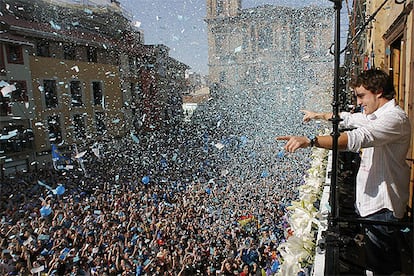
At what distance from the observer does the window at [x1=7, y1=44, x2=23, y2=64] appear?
14203 millimetres

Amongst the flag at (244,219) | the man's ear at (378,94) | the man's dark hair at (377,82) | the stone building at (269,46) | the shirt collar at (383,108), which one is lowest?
the flag at (244,219)

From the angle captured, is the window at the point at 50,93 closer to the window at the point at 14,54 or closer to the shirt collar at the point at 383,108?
the window at the point at 14,54

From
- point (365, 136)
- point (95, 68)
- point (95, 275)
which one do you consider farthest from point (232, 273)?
point (95, 68)

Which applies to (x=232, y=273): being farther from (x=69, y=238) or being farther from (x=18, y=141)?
(x=18, y=141)

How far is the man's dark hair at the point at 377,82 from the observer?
1.49 metres

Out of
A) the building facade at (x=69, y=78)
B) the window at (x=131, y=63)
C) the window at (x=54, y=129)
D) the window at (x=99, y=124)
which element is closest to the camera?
the building facade at (x=69, y=78)

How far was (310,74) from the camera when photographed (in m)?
43.0

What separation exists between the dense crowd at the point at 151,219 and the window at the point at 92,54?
9403mm

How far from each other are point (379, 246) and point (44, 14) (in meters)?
20.4

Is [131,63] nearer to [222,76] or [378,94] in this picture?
[222,76]

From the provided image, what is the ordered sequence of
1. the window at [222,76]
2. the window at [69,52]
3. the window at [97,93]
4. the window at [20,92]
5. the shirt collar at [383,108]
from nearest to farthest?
the shirt collar at [383,108] < the window at [20,92] < the window at [69,52] < the window at [97,93] < the window at [222,76]

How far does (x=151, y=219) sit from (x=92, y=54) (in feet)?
51.6

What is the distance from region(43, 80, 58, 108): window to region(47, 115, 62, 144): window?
613 mm

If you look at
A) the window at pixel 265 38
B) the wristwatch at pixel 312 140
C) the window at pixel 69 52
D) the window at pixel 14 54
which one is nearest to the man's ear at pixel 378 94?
the wristwatch at pixel 312 140
